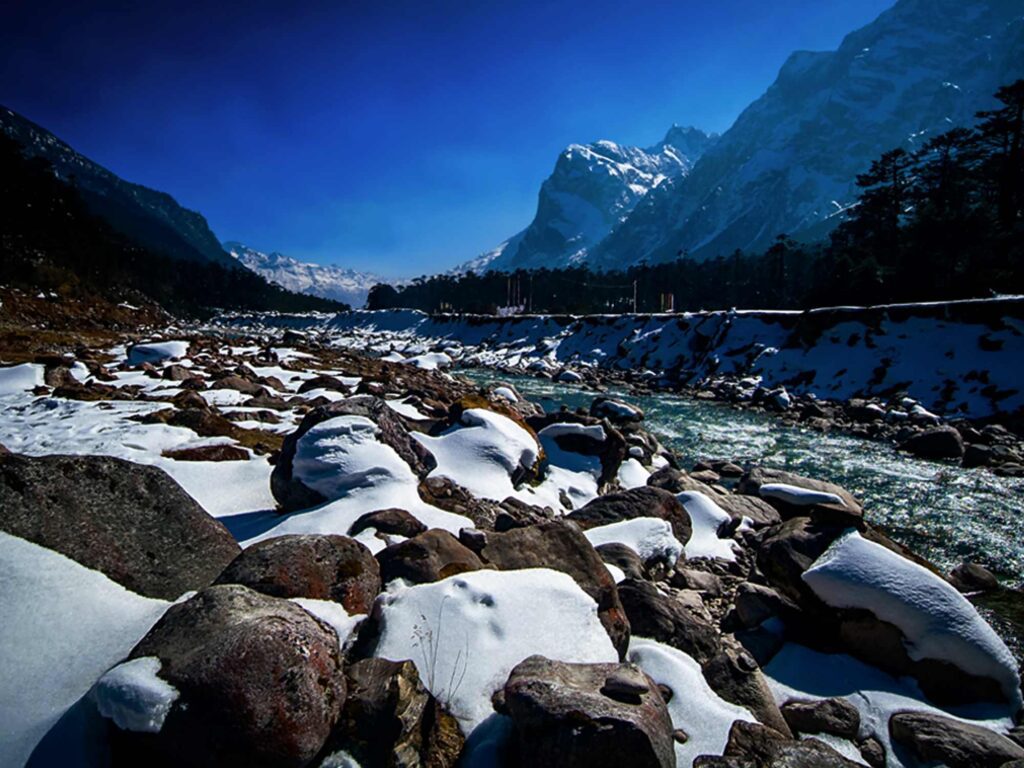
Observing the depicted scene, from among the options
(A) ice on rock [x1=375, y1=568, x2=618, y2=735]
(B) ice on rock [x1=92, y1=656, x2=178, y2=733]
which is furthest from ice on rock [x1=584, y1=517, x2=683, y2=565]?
(B) ice on rock [x1=92, y1=656, x2=178, y2=733]

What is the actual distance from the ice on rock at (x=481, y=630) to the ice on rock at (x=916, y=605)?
252 cm

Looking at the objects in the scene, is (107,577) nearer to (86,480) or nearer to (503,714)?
(86,480)

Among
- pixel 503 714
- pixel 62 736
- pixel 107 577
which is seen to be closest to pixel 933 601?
pixel 503 714

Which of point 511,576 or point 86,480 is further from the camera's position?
point 511,576

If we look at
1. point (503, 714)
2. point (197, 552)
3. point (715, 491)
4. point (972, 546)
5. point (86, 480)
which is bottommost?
point (972, 546)

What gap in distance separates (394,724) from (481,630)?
889mm

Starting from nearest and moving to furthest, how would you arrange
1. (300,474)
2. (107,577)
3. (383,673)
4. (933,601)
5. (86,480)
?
(383,673) → (107,577) → (86,480) → (933,601) → (300,474)

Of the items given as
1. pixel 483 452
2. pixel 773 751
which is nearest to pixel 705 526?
pixel 483 452

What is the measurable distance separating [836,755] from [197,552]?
15.1 ft

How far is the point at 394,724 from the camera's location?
2.61 meters

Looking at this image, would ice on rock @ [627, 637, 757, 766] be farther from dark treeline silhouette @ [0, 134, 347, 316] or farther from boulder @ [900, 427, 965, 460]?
dark treeline silhouette @ [0, 134, 347, 316]

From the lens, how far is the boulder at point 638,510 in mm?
6605

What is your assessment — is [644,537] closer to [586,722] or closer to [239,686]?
[586,722]

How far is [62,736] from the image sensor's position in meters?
2.34
